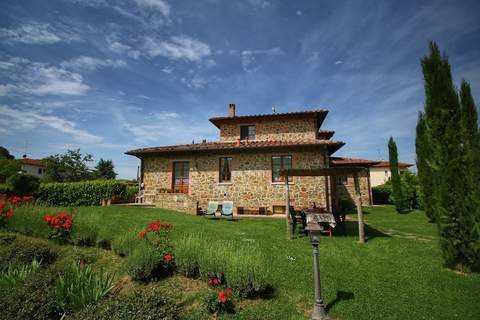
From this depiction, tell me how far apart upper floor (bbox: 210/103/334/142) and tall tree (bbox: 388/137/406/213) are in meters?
5.44

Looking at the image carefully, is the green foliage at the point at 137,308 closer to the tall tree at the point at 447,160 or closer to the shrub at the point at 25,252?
the shrub at the point at 25,252

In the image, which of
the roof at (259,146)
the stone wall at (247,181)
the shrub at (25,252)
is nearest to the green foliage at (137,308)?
the shrub at (25,252)

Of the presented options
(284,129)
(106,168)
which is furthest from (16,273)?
(106,168)

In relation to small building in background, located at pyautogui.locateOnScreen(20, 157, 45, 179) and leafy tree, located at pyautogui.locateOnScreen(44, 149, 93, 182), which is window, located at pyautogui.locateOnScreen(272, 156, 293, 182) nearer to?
leafy tree, located at pyautogui.locateOnScreen(44, 149, 93, 182)

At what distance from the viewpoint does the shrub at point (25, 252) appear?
4.92m

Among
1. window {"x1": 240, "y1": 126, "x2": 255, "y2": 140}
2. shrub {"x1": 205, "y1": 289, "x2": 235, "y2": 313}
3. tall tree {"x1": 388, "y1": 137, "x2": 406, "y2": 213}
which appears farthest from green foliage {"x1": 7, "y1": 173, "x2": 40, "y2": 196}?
tall tree {"x1": 388, "y1": 137, "x2": 406, "y2": 213}

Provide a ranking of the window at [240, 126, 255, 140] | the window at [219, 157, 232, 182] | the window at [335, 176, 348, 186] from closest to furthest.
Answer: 1. the window at [219, 157, 232, 182]
2. the window at [240, 126, 255, 140]
3. the window at [335, 176, 348, 186]

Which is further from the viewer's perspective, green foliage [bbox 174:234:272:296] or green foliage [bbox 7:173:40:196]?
green foliage [bbox 7:173:40:196]

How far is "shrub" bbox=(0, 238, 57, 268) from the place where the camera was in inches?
194

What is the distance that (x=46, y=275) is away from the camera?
4.23m

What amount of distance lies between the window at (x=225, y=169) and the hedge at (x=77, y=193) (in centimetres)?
765

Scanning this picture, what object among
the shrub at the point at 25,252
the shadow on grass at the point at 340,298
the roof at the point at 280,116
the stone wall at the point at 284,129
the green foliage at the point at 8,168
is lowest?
the shadow on grass at the point at 340,298

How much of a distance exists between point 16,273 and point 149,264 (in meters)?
2.67

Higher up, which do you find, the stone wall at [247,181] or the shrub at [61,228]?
the stone wall at [247,181]
